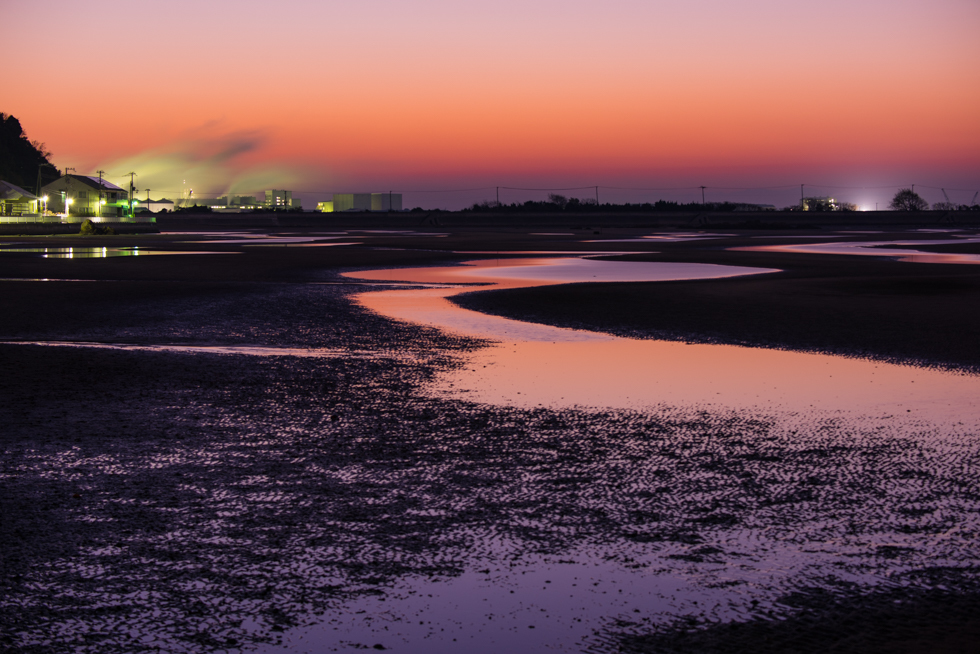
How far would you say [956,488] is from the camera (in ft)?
20.8

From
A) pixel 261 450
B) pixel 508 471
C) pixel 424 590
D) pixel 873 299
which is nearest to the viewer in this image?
pixel 424 590

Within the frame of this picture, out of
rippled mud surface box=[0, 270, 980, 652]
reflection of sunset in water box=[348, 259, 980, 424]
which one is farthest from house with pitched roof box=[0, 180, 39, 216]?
rippled mud surface box=[0, 270, 980, 652]

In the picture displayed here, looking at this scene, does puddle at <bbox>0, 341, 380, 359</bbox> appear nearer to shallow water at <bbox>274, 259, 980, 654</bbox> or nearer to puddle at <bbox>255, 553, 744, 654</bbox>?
shallow water at <bbox>274, 259, 980, 654</bbox>

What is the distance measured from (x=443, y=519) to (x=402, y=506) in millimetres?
384

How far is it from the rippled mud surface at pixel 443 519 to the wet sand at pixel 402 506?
0.02m

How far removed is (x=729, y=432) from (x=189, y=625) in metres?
5.24

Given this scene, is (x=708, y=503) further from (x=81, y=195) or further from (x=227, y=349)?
(x=81, y=195)

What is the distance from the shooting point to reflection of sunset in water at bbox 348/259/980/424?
9.30m

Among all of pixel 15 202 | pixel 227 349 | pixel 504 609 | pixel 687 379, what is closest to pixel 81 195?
pixel 15 202

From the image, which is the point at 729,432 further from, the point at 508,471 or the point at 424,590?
the point at 424,590

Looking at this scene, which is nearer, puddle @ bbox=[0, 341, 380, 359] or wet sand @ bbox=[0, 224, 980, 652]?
wet sand @ bbox=[0, 224, 980, 652]

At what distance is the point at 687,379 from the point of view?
35.1ft

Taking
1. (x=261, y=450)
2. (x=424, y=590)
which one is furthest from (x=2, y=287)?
(x=424, y=590)

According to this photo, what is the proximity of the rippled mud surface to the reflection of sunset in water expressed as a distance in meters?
0.59
